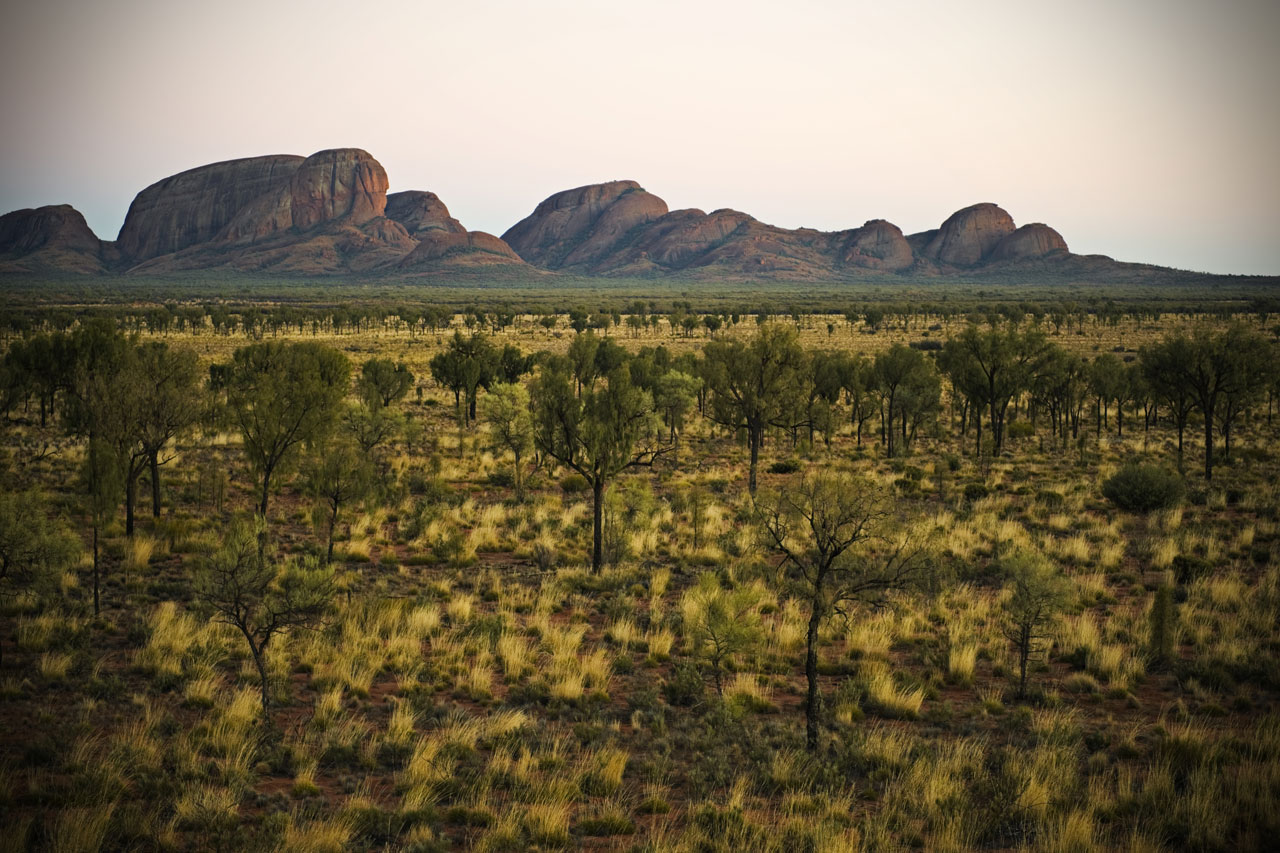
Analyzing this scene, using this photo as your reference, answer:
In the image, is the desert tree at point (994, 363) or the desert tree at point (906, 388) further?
the desert tree at point (906, 388)

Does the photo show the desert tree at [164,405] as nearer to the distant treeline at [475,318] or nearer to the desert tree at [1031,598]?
the desert tree at [1031,598]

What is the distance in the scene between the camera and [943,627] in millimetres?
15641

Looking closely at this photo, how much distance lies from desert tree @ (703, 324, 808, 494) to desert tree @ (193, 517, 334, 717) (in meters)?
17.9

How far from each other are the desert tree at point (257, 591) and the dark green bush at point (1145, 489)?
24.2 m

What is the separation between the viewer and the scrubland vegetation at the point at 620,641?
876cm

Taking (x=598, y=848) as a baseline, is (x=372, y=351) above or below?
above

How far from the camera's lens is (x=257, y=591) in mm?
12180

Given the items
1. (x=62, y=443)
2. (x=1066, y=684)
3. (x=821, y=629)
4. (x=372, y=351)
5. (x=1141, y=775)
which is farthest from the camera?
(x=372, y=351)

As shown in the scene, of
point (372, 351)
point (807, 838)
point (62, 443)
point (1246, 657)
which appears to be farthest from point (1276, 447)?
point (372, 351)

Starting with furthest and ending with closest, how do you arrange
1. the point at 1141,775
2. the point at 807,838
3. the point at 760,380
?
the point at 760,380 < the point at 1141,775 < the point at 807,838

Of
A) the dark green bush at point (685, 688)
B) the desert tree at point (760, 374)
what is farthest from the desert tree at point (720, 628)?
the desert tree at point (760, 374)

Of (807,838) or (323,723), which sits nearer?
(807,838)

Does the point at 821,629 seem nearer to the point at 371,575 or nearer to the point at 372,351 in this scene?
the point at 371,575

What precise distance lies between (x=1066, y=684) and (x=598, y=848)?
29.2ft
